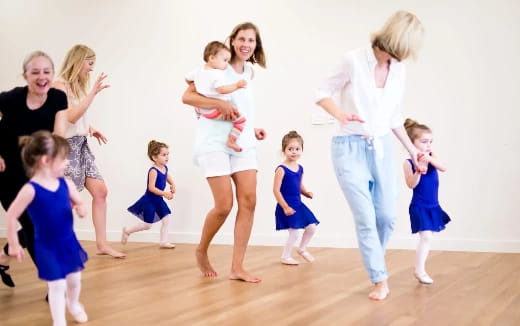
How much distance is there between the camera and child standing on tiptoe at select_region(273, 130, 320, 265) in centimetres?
465

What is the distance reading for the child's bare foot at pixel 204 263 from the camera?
13.0ft

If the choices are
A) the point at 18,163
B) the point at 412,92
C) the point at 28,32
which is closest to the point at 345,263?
the point at 412,92

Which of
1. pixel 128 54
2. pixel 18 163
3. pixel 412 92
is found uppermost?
pixel 128 54

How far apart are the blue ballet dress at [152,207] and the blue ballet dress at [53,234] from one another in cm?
301

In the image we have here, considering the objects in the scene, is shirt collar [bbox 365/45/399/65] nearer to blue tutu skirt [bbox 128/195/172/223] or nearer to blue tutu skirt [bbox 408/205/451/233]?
blue tutu skirt [bbox 408/205/451/233]

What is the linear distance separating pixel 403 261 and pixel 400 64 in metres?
1.80

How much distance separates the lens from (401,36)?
309 centimetres

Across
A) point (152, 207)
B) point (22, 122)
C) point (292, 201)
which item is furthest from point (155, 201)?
point (22, 122)

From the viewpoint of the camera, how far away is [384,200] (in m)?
3.32

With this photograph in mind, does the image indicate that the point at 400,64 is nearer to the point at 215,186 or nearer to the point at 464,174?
the point at 215,186

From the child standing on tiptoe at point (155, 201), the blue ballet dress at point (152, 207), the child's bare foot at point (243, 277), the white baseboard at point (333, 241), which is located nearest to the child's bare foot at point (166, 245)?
the child standing on tiptoe at point (155, 201)

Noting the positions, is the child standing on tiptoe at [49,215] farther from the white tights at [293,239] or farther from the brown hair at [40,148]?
the white tights at [293,239]

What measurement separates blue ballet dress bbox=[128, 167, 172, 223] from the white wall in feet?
1.48

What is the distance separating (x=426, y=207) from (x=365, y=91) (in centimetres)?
93
